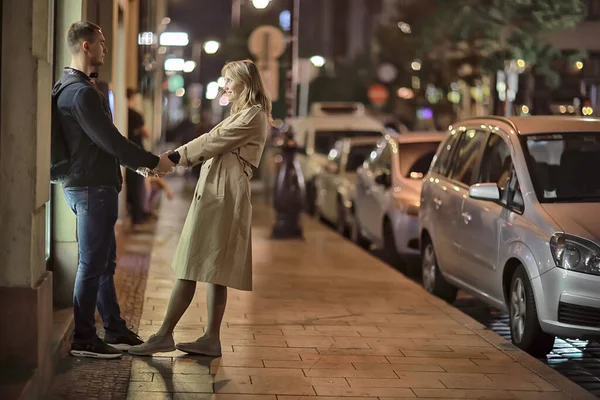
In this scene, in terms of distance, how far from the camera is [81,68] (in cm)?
693

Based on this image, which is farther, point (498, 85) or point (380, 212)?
point (498, 85)

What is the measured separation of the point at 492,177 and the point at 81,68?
12.9 feet

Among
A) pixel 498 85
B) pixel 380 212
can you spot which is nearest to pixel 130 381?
pixel 380 212

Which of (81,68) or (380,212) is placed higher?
(81,68)

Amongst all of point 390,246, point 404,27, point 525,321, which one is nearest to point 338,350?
point 525,321

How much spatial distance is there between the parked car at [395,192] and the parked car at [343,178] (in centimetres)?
166

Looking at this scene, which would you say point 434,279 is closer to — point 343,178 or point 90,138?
point 90,138

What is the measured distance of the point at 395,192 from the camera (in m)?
13.2

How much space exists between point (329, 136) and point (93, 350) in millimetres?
15398

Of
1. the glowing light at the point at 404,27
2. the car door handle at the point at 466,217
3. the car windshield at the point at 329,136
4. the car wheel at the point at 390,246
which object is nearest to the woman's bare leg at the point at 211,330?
the car door handle at the point at 466,217

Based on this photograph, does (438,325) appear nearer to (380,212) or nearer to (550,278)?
(550,278)

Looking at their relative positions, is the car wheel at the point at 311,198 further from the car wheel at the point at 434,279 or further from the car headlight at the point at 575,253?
the car headlight at the point at 575,253

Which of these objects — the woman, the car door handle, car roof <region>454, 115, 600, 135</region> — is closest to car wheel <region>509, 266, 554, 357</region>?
the car door handle

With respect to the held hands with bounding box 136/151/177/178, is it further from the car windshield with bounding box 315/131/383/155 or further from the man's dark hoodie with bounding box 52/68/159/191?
the car windshield with bounding box 315/131/383/155
